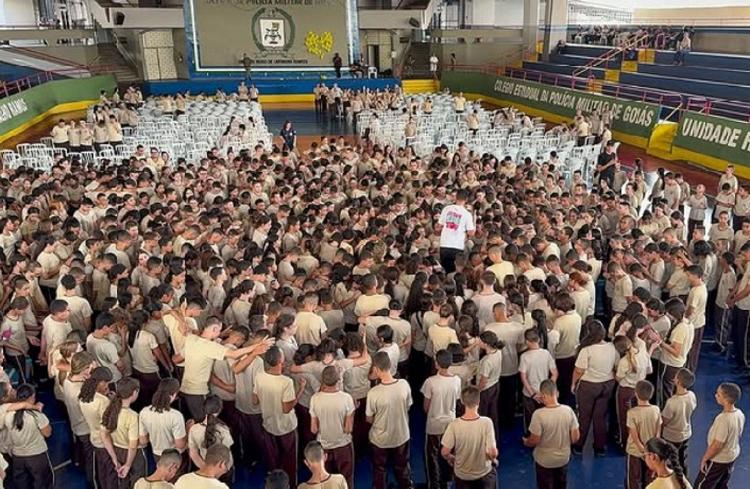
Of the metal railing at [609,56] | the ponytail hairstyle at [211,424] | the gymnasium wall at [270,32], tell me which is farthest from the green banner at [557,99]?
the ponytail hairstyle at [211,424]

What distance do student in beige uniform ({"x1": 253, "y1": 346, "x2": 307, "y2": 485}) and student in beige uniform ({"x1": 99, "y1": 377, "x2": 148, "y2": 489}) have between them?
966 mm

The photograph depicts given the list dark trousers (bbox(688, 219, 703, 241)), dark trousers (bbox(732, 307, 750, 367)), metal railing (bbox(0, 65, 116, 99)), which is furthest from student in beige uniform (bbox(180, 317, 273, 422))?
metal railing (bbox(0, 65, 116, 99))

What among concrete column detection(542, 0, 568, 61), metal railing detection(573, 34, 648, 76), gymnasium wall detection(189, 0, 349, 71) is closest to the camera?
metal railing detection(573, 34, 648, 76)

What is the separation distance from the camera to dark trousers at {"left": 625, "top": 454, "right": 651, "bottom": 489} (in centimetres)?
Result: 525

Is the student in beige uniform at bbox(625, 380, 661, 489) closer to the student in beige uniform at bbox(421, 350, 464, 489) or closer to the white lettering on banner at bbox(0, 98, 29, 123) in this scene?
the student in beige uniform at bbox(421, 350, 464, 489)

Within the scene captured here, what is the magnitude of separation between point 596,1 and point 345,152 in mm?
36008

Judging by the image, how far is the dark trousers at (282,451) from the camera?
554 cm

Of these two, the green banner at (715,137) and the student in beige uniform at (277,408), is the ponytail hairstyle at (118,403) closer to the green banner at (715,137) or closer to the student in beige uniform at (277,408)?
the student in beige uniform at (277,408)

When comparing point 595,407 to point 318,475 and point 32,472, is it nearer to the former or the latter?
point 318,475

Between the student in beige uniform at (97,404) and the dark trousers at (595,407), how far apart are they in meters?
4.00

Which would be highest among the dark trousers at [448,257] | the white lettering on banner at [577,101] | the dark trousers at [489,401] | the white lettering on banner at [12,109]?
the white lettering on banner at [12,109]

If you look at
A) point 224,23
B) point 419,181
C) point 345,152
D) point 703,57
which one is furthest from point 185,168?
point 224,23

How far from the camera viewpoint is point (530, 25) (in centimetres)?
3188

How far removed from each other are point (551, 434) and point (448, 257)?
401 centimetres
